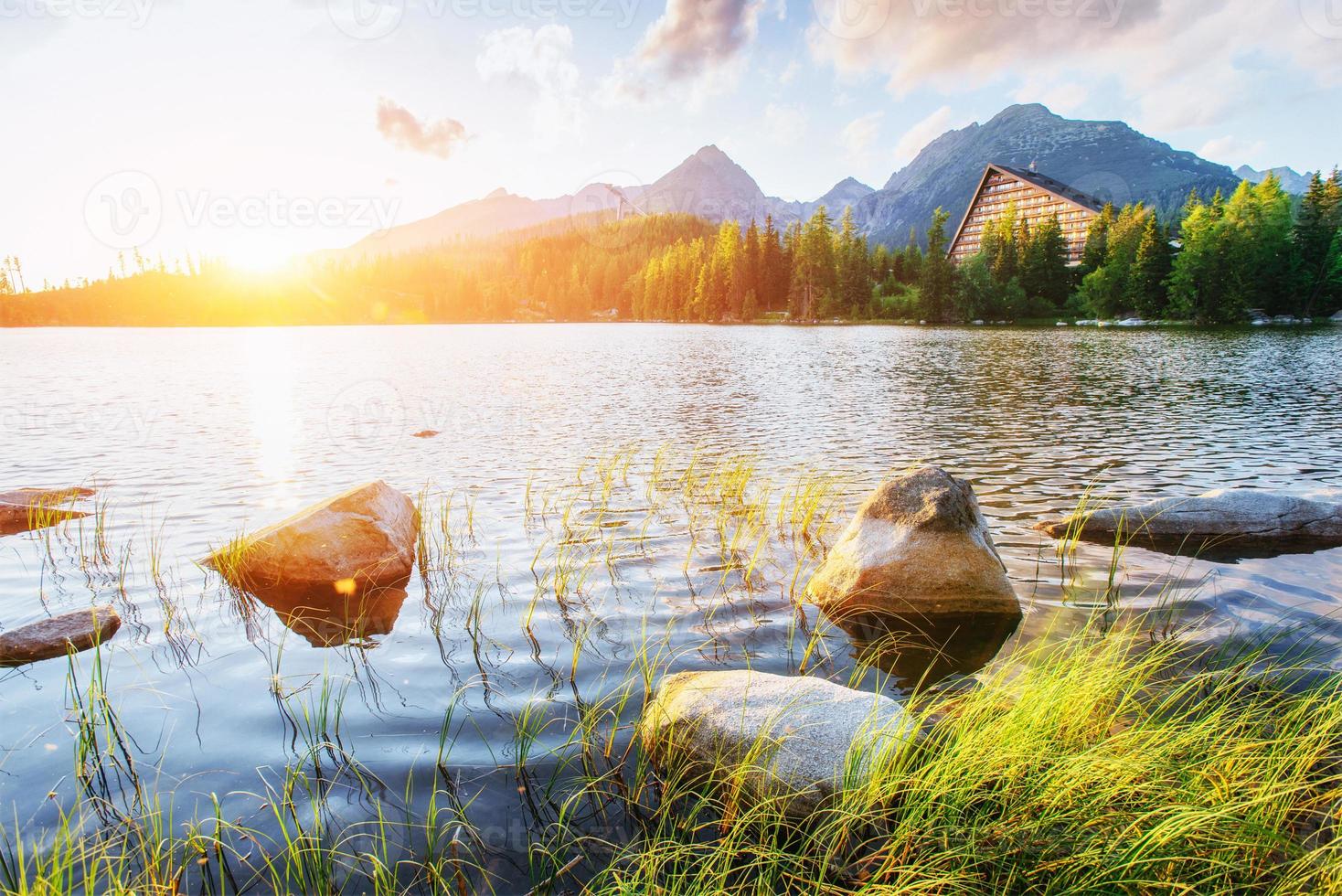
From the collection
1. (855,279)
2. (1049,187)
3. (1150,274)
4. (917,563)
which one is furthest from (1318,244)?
(917,563)

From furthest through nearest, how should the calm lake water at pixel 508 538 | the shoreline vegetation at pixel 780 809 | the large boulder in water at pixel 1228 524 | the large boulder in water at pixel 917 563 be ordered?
1. the large boulder in water at pixel 1228 524
2. the large boulder in water at pixel 917 563
3. the calm lake water at pixel 508 538
4. the shoreline vegetation at pixel 780 809

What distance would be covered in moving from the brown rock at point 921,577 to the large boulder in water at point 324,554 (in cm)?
530

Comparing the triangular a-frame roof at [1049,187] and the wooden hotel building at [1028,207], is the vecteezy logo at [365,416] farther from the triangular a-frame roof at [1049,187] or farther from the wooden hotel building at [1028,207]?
the triangular a-frame roof at [1049,187]

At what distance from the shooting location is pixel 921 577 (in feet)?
23.5

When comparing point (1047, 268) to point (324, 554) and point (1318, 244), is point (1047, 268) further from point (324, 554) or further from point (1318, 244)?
point (324, 554)

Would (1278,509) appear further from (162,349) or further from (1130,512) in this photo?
(162,349)

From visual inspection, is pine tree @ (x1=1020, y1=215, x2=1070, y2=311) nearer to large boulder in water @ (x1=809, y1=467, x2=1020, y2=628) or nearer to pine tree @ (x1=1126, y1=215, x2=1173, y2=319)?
pine tree @ (x1=1126, y1=215, x2=1173, y2=319)

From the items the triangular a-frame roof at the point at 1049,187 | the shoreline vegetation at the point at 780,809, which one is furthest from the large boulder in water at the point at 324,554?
the triangular a-frame roof at the point at 1049,187

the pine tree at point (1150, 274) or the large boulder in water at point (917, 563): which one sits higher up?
the pine tree at point (1150, 274)

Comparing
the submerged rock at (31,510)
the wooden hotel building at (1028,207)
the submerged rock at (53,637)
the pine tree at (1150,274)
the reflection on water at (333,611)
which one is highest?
the wooden hotel building at (1028,207)

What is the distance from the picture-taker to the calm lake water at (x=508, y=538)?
5.02 meters

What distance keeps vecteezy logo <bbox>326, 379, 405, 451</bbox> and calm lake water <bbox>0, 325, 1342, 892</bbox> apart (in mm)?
194

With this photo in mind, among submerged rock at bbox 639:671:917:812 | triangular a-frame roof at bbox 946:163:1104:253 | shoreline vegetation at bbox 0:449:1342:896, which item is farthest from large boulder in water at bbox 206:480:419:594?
triangular a-frame roof at bbox 946:163:1104:253

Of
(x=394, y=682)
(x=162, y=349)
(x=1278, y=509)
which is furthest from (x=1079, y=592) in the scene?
(x=162, y=349)
